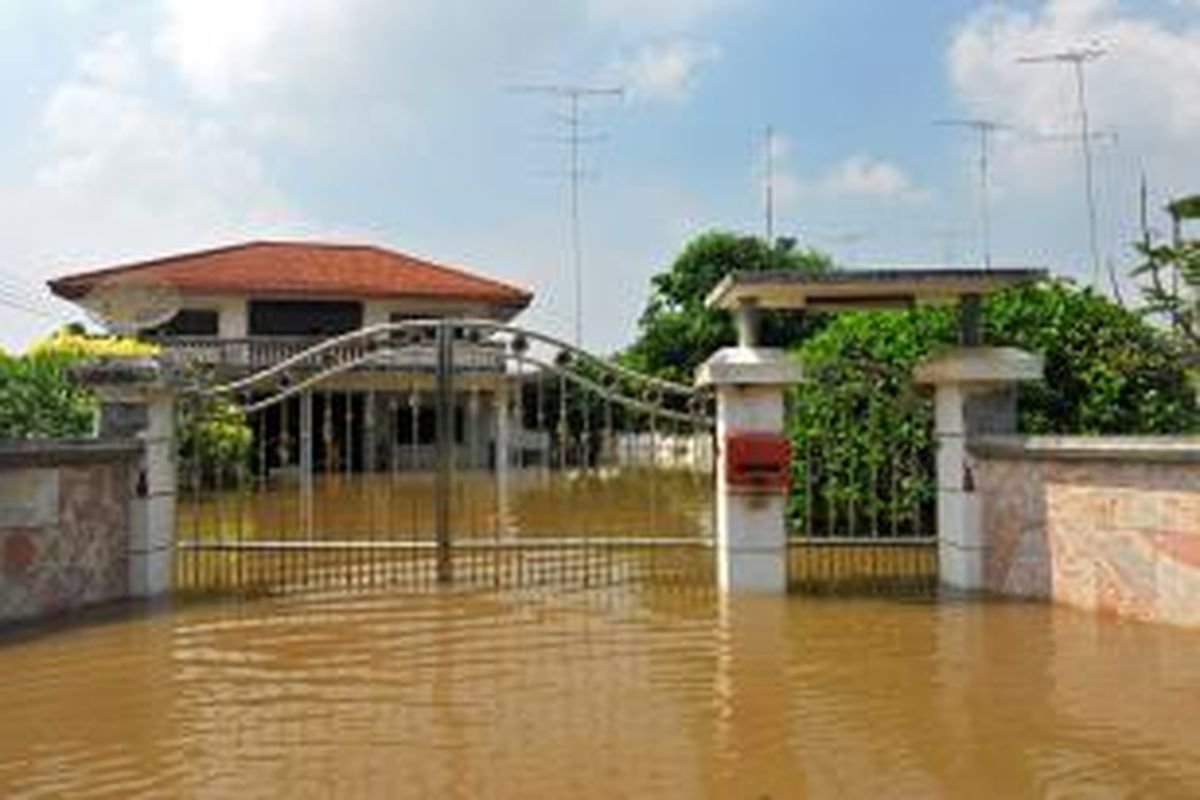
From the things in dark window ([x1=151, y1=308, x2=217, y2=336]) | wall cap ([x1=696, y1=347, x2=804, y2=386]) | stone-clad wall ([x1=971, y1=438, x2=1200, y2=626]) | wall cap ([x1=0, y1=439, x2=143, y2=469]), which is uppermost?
dark window ([x1=151, y1=308, x2=217, y2=336])

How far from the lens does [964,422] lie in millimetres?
11234

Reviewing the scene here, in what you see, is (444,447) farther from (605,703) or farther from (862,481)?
(605,703)

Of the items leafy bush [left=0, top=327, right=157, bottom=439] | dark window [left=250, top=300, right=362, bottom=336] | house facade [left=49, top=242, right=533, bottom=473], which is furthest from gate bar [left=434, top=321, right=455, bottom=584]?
dark window [left=250, top=300, right=362, bottom=336]

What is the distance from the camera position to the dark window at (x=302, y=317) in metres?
34.5

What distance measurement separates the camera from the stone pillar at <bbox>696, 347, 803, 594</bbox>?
11.1 metres

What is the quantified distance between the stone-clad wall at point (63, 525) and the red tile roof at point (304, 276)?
22.5 meters

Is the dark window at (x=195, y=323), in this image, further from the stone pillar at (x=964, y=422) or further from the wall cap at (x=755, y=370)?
the stone pillar at (x=964, y=422)

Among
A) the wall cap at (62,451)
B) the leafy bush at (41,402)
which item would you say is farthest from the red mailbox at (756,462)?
the leafy bush at (41,402)

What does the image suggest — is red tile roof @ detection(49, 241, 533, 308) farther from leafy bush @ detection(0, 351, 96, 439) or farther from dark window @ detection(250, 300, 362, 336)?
leafy bush @ detection(0, 351, 96, 439)

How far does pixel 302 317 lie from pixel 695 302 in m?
10.3

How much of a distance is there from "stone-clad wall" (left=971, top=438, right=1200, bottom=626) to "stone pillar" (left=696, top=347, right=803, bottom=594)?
5.13 feet

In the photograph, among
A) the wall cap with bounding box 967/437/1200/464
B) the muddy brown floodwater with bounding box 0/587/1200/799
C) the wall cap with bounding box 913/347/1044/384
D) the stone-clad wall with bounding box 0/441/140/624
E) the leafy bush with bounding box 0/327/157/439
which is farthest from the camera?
the leafy bush with bounding box 0/327/157/439

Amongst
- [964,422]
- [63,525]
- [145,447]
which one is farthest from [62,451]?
[964,422]

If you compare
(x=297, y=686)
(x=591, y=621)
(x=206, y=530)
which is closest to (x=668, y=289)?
(x=206, y=530)
